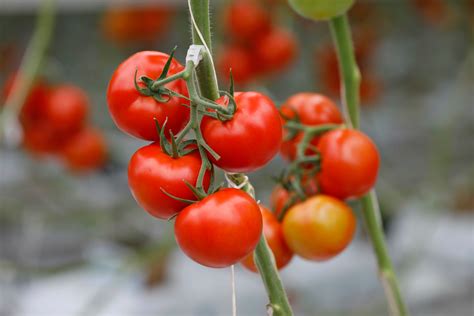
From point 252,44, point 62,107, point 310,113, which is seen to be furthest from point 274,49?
point 310,113

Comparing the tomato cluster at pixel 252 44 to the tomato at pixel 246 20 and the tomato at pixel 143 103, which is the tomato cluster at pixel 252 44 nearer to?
the tomato at pixel 246 20

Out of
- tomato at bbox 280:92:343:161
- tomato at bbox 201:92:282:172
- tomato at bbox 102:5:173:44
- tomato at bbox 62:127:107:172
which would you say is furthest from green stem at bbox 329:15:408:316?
tomato at bbox 102:5:173:44

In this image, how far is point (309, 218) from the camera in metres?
0.38

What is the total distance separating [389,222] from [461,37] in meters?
0.41

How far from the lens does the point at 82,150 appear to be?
3.28 feet

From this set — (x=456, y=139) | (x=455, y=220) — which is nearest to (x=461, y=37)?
(x=456, y=139)

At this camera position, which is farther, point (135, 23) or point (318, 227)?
point (135, 23)

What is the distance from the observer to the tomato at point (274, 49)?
927 mm

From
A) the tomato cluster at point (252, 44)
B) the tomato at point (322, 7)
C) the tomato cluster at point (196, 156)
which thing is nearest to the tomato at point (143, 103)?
the tomato cluster at point (196, 156)

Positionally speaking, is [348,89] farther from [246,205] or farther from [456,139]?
[456,139]

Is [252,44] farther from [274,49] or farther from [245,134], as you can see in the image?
[245,134]

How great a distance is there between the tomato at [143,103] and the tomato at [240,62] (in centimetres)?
65

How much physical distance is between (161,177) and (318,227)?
13cm

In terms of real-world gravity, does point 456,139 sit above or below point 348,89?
above
